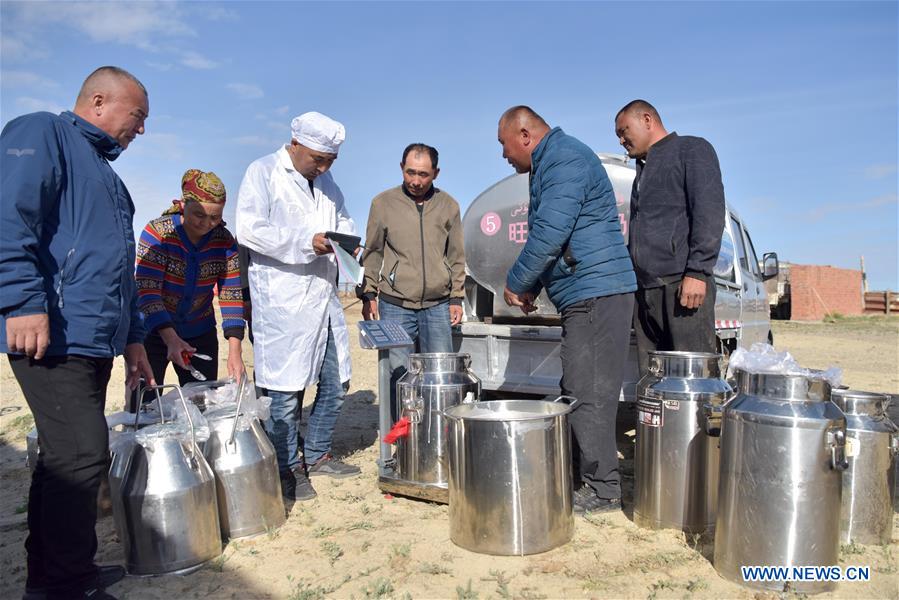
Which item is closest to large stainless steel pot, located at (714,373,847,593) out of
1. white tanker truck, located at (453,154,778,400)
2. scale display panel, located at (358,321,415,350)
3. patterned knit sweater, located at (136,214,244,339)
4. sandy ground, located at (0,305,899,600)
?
sandy ground, located at (0,305,899,600)

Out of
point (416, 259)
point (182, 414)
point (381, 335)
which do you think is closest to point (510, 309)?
point (416, 259)

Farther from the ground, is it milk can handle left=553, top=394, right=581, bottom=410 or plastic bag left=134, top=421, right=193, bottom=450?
milk can handle left=553, top=394, right=581, bottom=410

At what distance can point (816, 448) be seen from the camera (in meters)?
2.45

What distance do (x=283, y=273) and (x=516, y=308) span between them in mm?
2282

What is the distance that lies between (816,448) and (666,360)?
0.86 metres

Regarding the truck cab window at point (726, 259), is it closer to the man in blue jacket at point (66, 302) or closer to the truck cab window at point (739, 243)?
the truck cab window at point (739, 243)

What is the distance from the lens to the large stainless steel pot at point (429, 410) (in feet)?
12.4

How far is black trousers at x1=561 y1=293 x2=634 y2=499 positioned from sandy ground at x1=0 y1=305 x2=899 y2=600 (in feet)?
0.81

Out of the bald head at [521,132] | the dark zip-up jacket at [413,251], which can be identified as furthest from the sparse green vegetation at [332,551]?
the bald head at [521,132]

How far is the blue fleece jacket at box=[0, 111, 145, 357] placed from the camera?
2.29 meters

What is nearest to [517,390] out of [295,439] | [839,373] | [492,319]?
[492,319]

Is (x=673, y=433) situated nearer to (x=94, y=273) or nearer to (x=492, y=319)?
(x=94, y=273)

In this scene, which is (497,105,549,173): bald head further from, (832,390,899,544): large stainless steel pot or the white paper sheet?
(832,390,899,544): large stainless steel pot

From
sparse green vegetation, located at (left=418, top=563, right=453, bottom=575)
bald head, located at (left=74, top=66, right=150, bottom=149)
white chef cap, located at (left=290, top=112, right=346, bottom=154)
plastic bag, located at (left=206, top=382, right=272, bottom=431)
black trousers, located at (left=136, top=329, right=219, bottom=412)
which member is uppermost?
white chef cap, located at (left=290, top=112, right=346, bottom=154)
